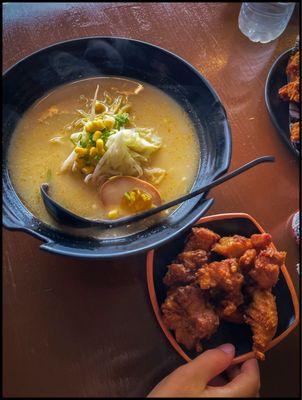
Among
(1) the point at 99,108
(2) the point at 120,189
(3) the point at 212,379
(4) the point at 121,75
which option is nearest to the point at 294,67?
(4) the point at 121,75

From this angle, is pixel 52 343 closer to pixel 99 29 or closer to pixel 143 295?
pixel 143 295

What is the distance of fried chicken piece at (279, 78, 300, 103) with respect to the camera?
1.61 meters

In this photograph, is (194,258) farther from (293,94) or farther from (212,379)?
(293,94)

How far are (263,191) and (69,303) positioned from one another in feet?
2.65

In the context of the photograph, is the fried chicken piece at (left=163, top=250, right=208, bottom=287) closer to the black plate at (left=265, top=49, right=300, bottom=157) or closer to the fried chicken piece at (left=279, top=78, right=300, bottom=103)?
the black plate at (left=265, top=49, right=300, bottom=157)

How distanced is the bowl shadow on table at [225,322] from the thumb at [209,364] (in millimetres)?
49

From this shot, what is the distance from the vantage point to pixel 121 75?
64.3 inches

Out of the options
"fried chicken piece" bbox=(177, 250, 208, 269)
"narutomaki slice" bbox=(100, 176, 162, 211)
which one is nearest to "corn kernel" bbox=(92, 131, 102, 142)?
"narutomaki slice" bbox=(100, 176, 162, 211)

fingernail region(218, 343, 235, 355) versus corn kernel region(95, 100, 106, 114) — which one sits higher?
corn kernel region(95, 100, 106, 114)

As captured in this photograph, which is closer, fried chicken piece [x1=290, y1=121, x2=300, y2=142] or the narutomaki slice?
the narutomaki slice

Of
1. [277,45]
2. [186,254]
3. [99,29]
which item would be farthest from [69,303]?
[277,45]

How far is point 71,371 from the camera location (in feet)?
→ 3.74

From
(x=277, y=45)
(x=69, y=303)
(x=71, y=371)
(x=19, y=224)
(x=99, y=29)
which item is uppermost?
(x=99, y=29)

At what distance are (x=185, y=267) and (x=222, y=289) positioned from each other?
125 mm
